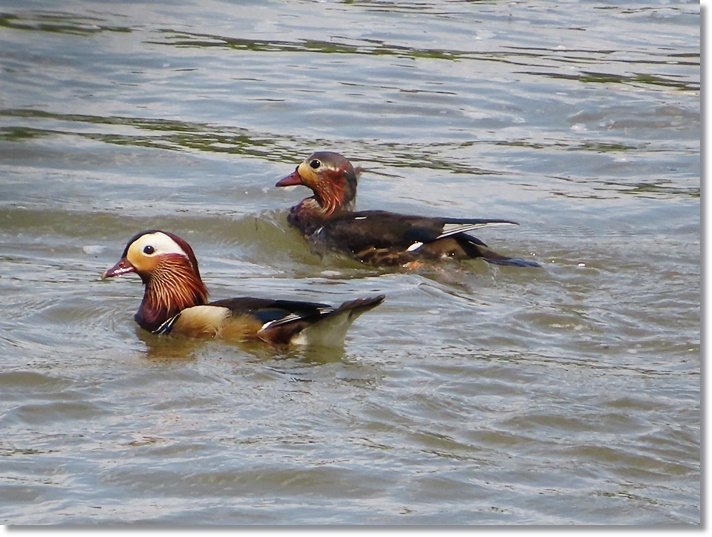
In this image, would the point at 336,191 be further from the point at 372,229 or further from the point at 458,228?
the point at 458,228

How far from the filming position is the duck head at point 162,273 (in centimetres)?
817

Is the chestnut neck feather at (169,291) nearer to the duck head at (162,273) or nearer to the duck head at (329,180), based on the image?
the duck head at (162,273)

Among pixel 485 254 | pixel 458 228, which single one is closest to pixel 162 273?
pixel 458 228

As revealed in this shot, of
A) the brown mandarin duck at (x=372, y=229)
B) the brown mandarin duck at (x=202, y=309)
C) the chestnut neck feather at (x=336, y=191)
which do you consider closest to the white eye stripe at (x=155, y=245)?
the brown mandarin duck at (x=202, y=309)

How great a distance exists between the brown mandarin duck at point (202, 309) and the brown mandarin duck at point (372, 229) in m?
1.64

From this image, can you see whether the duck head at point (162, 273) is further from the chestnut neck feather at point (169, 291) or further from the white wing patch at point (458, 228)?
the white wing patch at point (458, 228)

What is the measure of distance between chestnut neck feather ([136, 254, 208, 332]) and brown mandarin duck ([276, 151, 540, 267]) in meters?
1.67

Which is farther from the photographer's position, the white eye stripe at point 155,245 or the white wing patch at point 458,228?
the white wing patch at point 458,228

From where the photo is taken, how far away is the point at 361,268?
9.80 meters

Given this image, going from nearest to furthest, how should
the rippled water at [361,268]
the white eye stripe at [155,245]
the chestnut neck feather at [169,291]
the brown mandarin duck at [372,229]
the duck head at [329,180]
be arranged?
the rippled water at [361,268]
the chestnut neck feather at [169,291]
the white eye stripe at [155,245]
the brown mandarin duck at [372,229]
the duck head at [329,180]

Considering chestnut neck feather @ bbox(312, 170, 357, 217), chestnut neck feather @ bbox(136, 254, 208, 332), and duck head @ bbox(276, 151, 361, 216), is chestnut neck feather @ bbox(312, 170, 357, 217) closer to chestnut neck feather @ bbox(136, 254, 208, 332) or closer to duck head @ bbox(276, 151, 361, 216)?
duck head @ bbox(276, 151, 361, 216)

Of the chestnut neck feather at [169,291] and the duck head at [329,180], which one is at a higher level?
the duck head at [329,180]

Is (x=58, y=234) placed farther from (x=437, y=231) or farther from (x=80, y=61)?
(x=80, y=61)

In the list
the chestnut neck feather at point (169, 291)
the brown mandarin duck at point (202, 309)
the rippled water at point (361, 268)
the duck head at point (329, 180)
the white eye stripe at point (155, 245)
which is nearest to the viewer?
the rippled water at point (361, 268)
